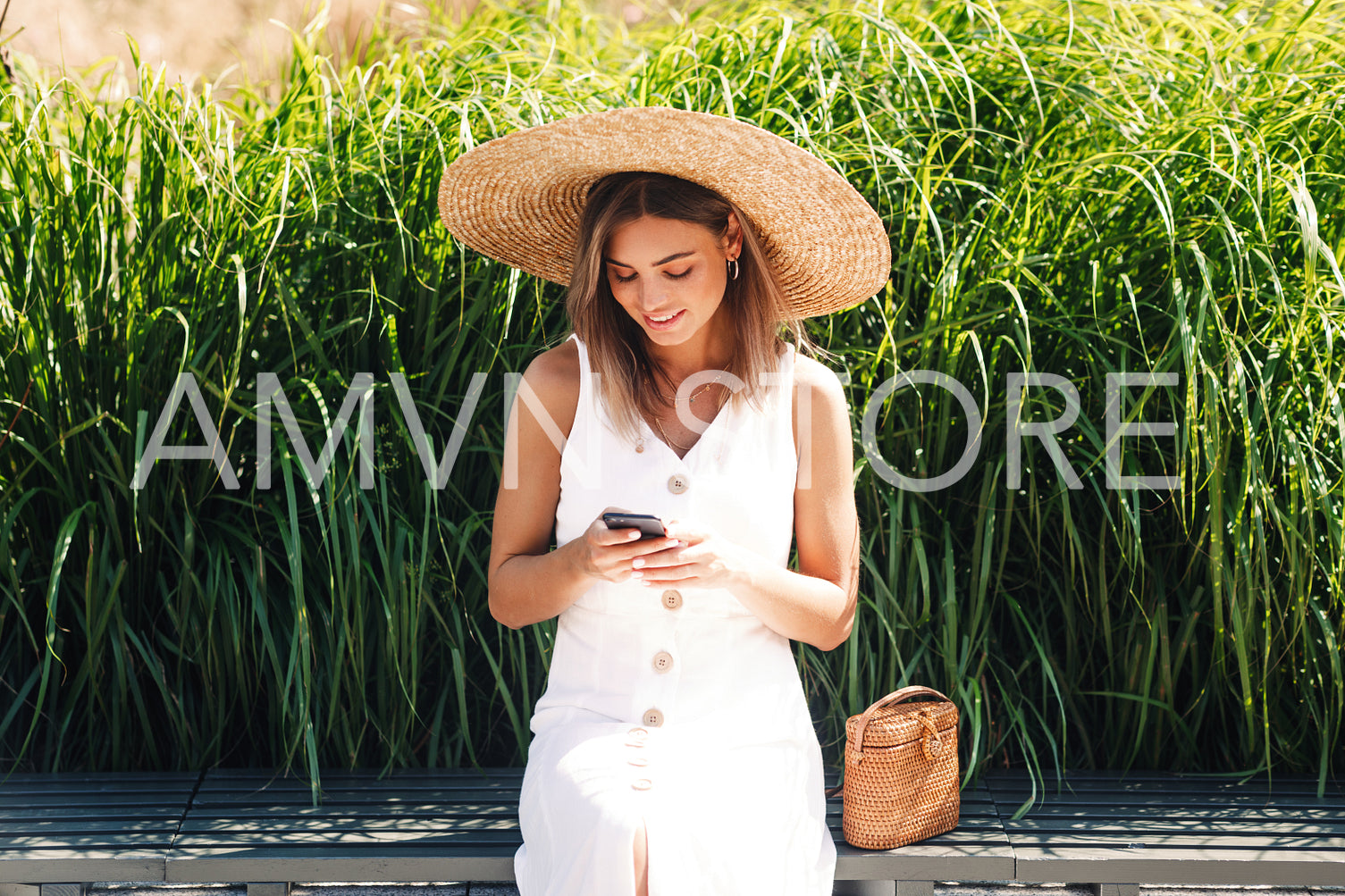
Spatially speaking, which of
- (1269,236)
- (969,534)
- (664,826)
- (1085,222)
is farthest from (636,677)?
(1269,236)

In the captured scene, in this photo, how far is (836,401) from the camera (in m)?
Answer: 2.08

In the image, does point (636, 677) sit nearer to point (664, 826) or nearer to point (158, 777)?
point (664, 826)

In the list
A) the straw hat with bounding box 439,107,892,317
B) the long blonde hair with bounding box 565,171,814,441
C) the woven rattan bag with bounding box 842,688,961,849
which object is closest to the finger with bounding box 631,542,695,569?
the long blonde hair with bounding box 565,171,814,441

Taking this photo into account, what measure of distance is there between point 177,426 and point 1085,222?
205 centimetres

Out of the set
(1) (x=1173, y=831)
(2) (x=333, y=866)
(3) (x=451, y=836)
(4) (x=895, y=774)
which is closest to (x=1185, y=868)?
Result: (1) (x=1173, y=831)

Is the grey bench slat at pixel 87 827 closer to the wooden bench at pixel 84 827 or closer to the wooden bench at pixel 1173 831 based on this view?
the wooden bench at pixel 84 827

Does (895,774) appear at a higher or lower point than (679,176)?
lower

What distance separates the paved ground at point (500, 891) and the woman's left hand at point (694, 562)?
104 cm

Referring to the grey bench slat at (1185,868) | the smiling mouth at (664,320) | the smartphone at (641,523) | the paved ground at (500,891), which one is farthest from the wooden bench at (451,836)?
the smiling mouth at (664,320)

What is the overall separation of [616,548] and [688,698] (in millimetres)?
362

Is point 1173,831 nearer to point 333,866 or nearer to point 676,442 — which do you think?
point 676,442

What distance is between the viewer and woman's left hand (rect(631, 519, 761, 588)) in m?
1.75

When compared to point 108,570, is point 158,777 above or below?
below

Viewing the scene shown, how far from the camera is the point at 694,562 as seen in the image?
1.77m
